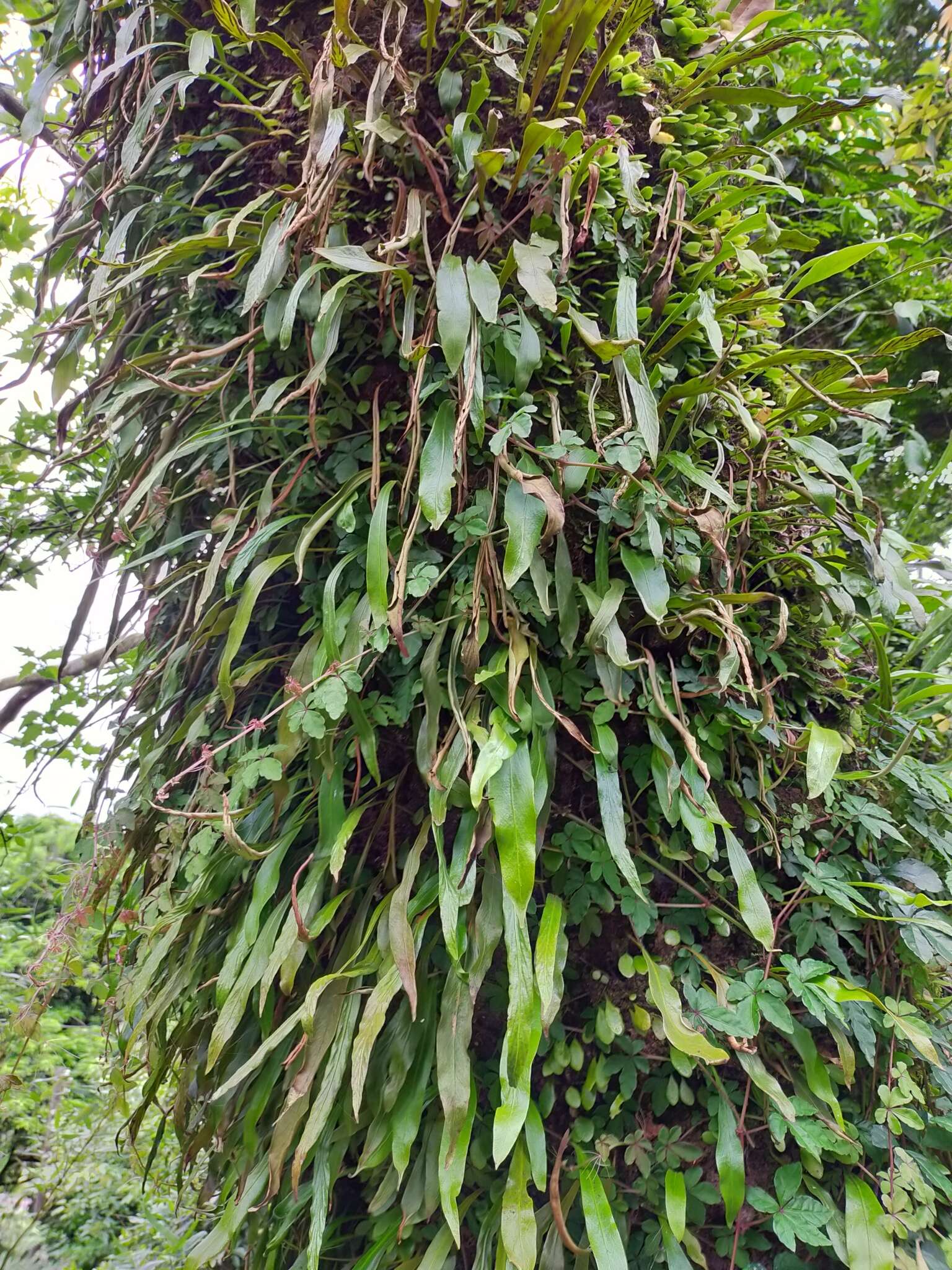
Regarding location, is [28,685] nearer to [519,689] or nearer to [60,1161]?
[60,1161]

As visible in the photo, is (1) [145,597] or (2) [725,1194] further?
(1) [145,597]

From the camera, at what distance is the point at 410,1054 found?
70 cm

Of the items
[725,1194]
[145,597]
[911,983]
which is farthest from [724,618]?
[145,597]

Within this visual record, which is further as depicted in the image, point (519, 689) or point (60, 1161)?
point (60, 1161)

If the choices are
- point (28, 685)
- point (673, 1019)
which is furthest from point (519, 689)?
point (28, 685)

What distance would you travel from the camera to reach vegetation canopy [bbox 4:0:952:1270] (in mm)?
686

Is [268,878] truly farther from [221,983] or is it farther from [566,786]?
[566,786]

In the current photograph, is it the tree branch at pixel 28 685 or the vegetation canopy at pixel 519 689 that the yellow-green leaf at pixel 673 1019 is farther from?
the tree branch at pixel 28 685

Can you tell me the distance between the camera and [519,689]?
748 millimetres

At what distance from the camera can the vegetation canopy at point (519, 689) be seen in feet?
2.25

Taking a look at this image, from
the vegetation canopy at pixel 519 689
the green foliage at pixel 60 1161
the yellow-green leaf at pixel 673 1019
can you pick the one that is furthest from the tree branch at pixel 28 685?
the yellow-green leaf at pixel 673 1019

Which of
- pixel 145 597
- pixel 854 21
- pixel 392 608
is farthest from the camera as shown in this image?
pixel 854 21

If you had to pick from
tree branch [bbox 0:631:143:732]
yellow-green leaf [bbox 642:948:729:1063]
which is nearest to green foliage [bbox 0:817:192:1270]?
tree branch [bbox 0:631:143:732]

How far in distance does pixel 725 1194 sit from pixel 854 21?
236cm
